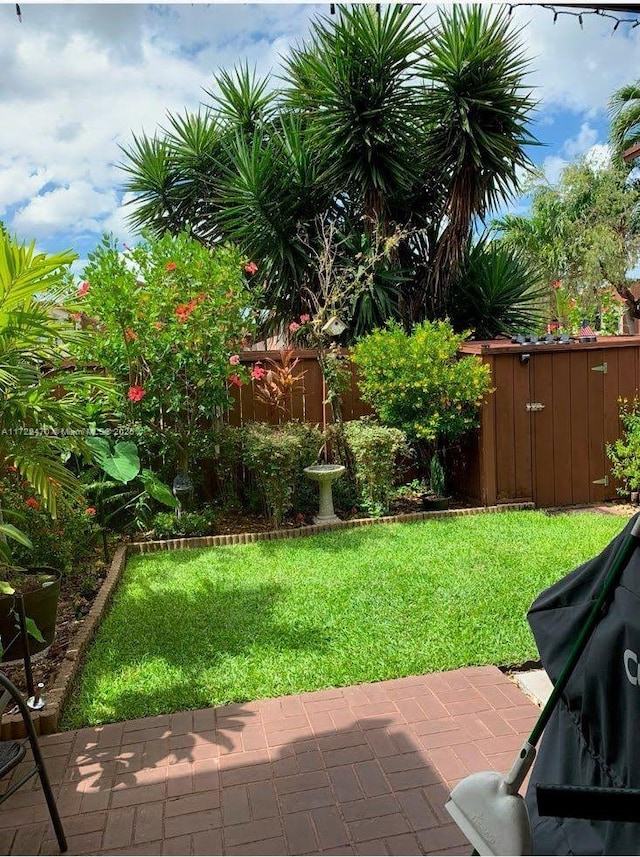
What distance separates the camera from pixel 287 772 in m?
2.56

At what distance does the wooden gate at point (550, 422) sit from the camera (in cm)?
669

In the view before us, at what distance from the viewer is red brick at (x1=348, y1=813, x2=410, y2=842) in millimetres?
2199

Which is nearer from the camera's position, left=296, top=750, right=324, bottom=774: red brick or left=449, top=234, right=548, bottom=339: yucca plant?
left=296, top=750, right=324, bottom=774: red brick

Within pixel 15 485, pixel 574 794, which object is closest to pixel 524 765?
pixel 574 794

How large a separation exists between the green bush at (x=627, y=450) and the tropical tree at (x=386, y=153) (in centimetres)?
289

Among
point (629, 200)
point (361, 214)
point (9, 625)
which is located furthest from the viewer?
point (629, 200)

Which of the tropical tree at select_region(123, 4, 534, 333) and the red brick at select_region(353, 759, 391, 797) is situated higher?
the tropical tree at select_region(123, 4, 534, 333)

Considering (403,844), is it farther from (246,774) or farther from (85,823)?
(85,823)

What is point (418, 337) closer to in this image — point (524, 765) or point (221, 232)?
point (221, 232)

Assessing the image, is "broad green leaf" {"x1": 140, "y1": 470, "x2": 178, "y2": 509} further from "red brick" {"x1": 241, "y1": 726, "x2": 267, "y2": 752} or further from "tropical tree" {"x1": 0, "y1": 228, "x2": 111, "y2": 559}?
"red brick" {"x1": 241, "y1": 726, "x2": 267, "y2": 752}

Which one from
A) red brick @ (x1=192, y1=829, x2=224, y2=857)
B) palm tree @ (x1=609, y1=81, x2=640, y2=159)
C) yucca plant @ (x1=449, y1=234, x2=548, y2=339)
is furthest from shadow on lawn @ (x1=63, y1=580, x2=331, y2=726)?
palm tree @ (x1=609, y1=81, x2=640, y2=159)

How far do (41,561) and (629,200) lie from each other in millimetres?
20139

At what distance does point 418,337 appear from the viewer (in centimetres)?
648

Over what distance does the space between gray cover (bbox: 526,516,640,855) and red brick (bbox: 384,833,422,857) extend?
75 centimetres
